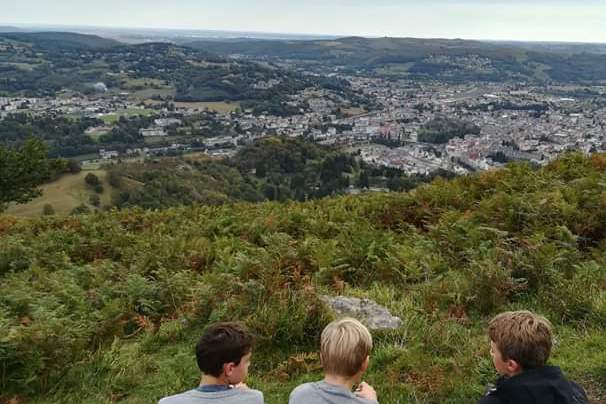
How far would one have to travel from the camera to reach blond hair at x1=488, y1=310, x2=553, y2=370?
3357 mm

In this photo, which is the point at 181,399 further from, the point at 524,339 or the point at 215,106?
the point at 215,106

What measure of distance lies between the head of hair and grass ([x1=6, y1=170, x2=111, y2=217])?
179 ft

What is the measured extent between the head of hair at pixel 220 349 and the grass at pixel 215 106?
162m

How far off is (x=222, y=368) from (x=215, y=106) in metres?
174

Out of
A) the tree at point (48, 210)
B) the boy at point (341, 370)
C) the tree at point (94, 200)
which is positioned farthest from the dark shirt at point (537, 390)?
the tree at point (94, 200)

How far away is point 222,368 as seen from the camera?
3.67m

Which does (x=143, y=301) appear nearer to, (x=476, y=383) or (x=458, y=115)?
(x=476, y=383)

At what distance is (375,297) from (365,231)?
9.43ft

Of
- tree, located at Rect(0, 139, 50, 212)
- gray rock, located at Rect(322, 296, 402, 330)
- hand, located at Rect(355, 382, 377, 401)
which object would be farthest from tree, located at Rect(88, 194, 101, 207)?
hand, located at Rect(355, 382, 377, 401)

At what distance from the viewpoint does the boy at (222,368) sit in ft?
11.8

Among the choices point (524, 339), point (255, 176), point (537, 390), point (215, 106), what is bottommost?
point (215, 106)

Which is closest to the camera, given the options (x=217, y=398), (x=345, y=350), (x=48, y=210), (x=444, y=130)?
(x=345, y=350)

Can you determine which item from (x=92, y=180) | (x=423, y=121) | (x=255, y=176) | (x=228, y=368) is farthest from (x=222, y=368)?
→ (x=423, y=121)

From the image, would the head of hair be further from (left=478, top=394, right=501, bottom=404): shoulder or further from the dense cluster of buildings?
the dense cluster of buildings
